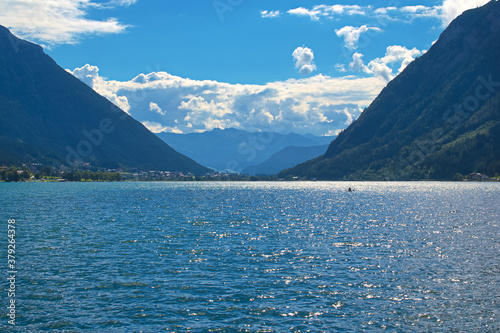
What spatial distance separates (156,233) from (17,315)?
46804 mm

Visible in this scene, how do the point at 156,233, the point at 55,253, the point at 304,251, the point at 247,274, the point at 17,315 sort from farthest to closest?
the point at 156,233, the point at 304,251, the point at 55,253, the point at 247,274, the point at 17,315

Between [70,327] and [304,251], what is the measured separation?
126 ft

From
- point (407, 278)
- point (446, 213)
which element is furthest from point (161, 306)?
point (446, 213)

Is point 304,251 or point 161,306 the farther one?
point 304,251

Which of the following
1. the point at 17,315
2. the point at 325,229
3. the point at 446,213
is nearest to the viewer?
the point at 17,315

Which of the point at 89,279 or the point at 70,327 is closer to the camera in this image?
the point at 70,327

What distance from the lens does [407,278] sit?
1911 inches

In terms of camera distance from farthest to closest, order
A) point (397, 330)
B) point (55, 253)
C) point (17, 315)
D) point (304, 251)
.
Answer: point (304, 251)
point (55, 253)
point (17, 315)
point (397, 330)

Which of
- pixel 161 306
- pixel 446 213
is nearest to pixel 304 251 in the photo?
pixel 161 306

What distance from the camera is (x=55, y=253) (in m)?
60.4

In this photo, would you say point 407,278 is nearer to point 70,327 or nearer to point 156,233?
point 70,327

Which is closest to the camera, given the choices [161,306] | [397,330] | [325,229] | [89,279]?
[397,330]

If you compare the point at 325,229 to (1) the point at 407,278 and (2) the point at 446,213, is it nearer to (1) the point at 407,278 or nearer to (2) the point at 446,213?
(1) the point at 407,278

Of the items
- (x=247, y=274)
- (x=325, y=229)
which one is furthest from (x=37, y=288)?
(x=325, y=229)
